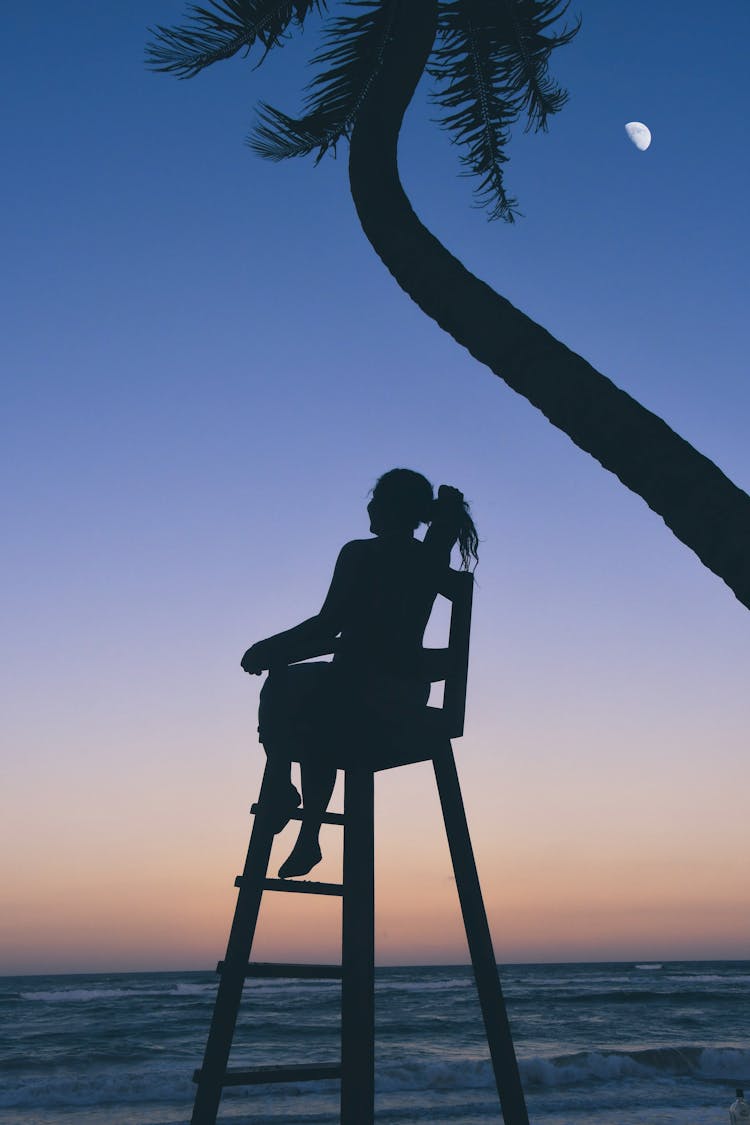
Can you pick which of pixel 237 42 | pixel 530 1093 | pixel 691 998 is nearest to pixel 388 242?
pixel 237 42

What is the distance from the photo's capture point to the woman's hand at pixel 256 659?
9.76 ft

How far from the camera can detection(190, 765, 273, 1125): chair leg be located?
9.45 feet

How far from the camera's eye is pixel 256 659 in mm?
2984

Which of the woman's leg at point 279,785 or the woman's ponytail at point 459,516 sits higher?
the woman's ponytail at point 459,516

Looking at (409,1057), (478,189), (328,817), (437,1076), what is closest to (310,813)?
(328,817)

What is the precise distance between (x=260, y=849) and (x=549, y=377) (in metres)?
1.90

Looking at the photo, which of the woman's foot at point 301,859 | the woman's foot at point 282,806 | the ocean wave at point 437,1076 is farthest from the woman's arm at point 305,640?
the ocean wave at point 437,1076

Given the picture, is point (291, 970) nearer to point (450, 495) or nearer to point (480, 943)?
point (480, 943)

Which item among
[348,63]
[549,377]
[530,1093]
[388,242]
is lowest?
[530,1093]

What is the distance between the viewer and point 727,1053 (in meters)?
17.2

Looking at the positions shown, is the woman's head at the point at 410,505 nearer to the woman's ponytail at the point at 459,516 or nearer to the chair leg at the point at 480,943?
the woman's ponytail at the point at 459,516

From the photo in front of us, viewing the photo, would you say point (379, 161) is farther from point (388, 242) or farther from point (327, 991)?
point (327, 991)

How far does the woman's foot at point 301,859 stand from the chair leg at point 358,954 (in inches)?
7.2

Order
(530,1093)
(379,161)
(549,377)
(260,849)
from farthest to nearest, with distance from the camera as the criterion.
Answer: (530,1093) → (379,161) → (260,849) → (549,377)
